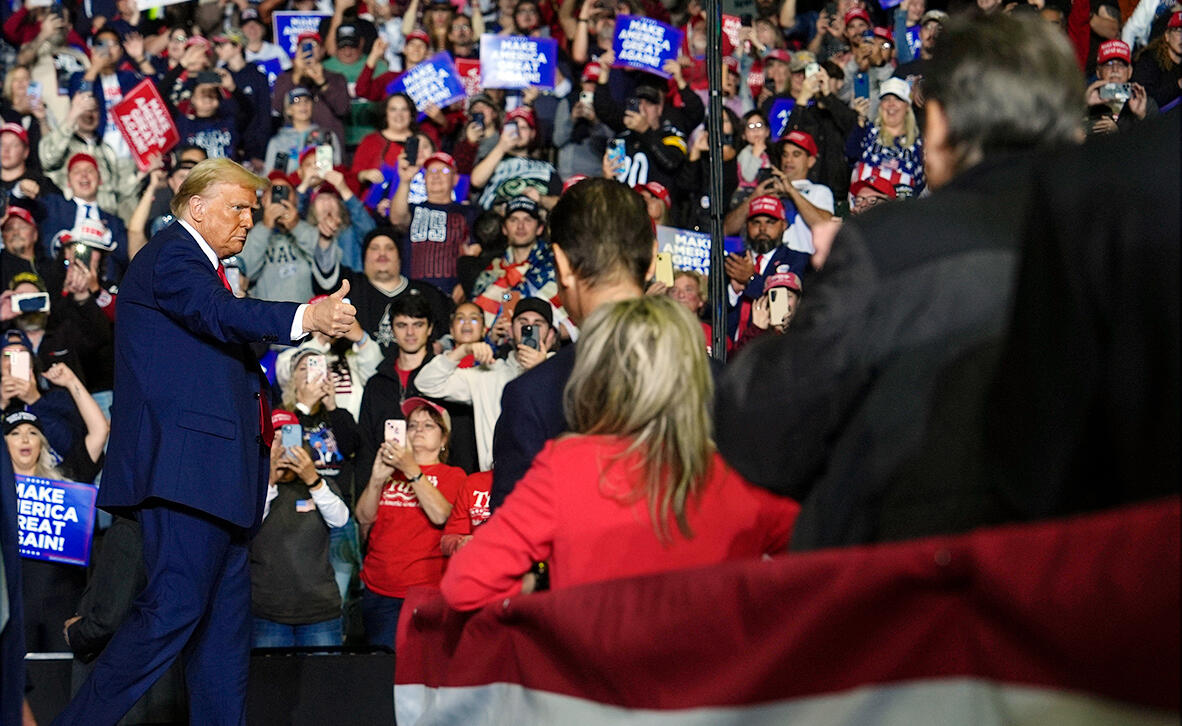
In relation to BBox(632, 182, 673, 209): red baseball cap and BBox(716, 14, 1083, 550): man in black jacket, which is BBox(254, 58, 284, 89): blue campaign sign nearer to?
BBox(632, 182, 673, 209): red baseball cap

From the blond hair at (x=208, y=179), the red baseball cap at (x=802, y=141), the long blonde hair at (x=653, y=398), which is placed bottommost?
the long blonde hair at (x=653, y=398)

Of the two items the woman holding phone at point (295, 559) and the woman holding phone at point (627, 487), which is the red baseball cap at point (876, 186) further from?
the woman holding phone at point (627, 487)

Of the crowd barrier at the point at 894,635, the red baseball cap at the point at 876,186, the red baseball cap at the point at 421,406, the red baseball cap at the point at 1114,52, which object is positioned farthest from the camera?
the red baseball cap at the point at 876,186

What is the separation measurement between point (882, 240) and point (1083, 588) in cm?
62

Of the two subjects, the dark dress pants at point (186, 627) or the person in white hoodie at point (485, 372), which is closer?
the dark dress pants at point (186, 627)

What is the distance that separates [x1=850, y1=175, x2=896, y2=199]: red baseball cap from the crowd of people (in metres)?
0.03

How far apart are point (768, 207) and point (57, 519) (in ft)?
13.4

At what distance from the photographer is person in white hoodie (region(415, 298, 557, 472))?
6.84 m

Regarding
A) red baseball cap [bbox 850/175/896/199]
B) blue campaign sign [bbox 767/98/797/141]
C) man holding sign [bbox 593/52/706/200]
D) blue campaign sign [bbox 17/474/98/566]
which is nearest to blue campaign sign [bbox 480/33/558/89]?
man holding sign [bbox 593/52/706/200]

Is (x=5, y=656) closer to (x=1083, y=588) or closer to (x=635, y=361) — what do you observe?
(x=635, y=361)

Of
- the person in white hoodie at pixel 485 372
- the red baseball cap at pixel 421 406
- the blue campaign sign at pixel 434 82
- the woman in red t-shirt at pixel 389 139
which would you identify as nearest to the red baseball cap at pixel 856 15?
the blue campaign sign at pixel 434 82

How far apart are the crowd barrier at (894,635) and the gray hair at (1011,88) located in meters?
0.67

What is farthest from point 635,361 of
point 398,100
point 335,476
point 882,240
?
point 398,100

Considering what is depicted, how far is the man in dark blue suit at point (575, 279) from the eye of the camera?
3156 mm
